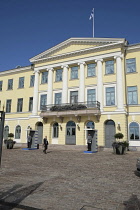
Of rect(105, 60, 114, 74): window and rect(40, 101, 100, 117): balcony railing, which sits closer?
rect(40, 101, 100, 117): balcony railing

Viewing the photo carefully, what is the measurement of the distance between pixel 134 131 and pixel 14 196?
67.8ft

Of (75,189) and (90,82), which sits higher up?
(90,82)

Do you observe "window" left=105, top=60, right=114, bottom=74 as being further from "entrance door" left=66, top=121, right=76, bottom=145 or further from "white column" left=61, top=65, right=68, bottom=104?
"entrance door" left=66, top=121, right=76, bottom=145

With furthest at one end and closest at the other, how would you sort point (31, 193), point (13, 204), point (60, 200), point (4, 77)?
point (4, 77) < point (31, 193) < point (60, 200) < point (13, 204)

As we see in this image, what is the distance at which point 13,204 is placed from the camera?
179 inches

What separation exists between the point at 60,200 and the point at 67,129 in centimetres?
2179

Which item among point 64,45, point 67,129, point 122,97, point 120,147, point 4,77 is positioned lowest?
point 120,147

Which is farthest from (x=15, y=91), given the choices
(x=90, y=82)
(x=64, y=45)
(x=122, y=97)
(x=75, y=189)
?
(x=75, y=189)

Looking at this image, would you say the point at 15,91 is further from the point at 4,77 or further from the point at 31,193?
the point at 31,193

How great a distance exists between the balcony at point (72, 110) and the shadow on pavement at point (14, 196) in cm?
1865

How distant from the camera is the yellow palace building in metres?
24.0

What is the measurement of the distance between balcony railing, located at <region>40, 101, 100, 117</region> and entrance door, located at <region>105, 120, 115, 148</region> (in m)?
2.31

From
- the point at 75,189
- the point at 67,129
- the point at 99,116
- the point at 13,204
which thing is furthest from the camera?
the point at 67,129

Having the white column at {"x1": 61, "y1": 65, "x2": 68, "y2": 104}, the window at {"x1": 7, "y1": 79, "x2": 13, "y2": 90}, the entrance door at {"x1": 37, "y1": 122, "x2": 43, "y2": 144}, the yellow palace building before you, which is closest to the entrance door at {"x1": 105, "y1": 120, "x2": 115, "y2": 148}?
the yellow palace building
